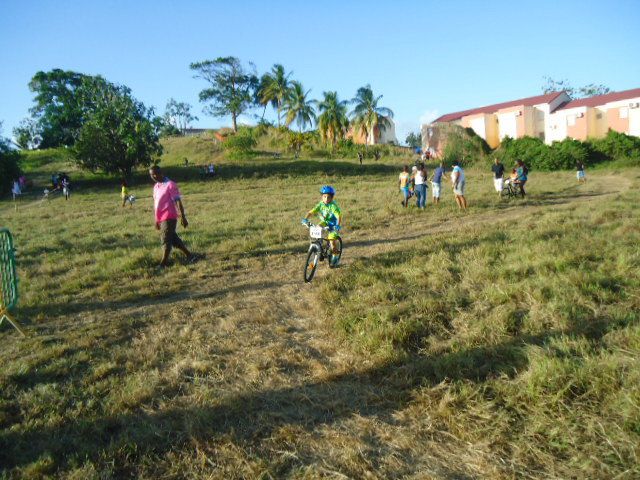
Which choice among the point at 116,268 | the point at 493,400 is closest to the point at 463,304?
the point at 493,400

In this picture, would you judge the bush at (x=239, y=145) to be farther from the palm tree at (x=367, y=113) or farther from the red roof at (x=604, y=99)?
the red roof at (x=604, y=99)

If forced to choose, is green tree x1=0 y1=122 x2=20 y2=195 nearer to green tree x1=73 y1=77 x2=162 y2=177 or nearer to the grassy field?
green tree x1=73 y1=77 x2=162 y2=177

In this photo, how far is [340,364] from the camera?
4.21 meters

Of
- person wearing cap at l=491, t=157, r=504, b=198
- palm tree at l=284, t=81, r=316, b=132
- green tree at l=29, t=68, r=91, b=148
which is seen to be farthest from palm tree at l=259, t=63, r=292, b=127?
person wearing cap at l=491, t=157, r=504, b=198

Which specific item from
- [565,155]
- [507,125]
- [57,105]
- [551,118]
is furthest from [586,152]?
[57,105]

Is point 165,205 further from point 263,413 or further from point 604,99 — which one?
point 604,99

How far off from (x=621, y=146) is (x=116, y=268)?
126ft

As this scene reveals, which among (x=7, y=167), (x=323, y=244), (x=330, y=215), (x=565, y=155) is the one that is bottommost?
(x=323, y=244)

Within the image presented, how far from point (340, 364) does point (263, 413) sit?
100 centimetres

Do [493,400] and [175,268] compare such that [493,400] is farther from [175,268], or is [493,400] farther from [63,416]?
[175,268]

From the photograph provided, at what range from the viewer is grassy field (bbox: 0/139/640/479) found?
292 cm

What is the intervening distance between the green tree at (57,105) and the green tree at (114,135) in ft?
61.9

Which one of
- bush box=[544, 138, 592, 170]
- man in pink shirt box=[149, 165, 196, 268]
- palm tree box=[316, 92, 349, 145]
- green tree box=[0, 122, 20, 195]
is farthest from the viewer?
palm tree box=[316, 92, 349, 145]

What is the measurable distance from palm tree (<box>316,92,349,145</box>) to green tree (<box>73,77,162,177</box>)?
22.0 metres
